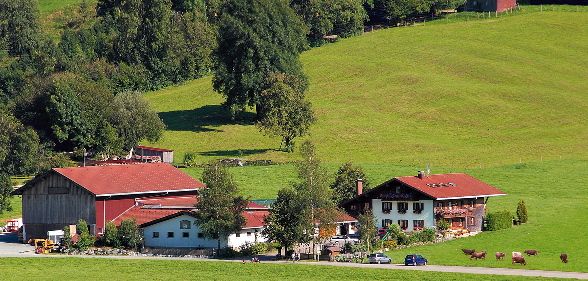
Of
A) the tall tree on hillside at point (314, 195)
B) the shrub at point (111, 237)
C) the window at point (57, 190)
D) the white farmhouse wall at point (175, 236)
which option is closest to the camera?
the tall tree on hillside at point (314, 195)

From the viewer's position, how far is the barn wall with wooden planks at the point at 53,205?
122500 mm

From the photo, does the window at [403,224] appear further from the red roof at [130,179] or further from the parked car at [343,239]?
the red roof at [130,179]

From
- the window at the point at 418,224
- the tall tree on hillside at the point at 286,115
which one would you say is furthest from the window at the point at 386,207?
the tall tree on hillside at the point at 286,115

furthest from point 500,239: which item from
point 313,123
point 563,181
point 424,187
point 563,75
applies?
point 563,75

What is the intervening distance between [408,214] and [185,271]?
26147mm

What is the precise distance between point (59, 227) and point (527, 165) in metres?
47.5

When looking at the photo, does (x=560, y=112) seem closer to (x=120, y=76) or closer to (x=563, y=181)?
(x=563, y=181)

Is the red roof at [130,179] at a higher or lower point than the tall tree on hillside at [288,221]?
higher

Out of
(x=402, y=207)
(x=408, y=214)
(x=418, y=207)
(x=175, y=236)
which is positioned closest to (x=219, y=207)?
(x=175, y=236)

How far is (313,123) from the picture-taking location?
161000 millimetres

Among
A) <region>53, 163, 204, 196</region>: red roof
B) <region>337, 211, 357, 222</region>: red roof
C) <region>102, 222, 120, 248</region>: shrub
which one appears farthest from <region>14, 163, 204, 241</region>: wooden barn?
<region>337, 211, 357, 222</region>: red roof

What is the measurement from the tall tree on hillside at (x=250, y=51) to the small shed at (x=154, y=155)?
47.4 feet

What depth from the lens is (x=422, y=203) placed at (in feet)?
395

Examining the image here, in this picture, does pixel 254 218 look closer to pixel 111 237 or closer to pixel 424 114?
pixel 111 237
